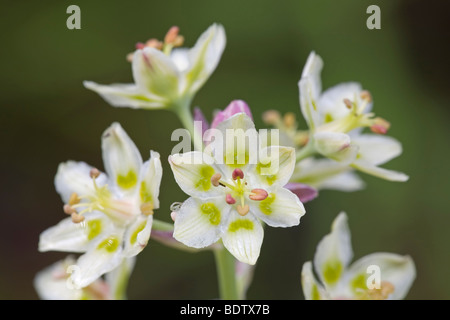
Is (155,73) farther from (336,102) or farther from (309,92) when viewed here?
(336,102)

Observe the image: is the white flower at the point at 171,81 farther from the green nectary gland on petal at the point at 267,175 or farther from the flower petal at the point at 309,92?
the green nectary gland on petal at the point at 267,175

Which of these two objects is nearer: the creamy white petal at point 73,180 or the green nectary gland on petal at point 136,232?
the green nectary gland on petal at point 136,232

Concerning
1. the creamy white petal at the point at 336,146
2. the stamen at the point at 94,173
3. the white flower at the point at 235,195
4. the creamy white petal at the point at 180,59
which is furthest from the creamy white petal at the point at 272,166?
the creamy white petal at the point at 180,59

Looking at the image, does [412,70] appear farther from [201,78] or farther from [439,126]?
[201,78]

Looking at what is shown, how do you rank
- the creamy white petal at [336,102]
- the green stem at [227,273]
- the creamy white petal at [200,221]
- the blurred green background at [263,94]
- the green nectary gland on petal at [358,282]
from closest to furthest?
the creamy white petal at [200,221] < the green stem at [227,273] < the green nectary gland on petal at [358,282] < the creamy white petal at [336,102] < the blurred green background at [263,94]

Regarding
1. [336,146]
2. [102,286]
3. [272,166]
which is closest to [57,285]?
[102,286]
